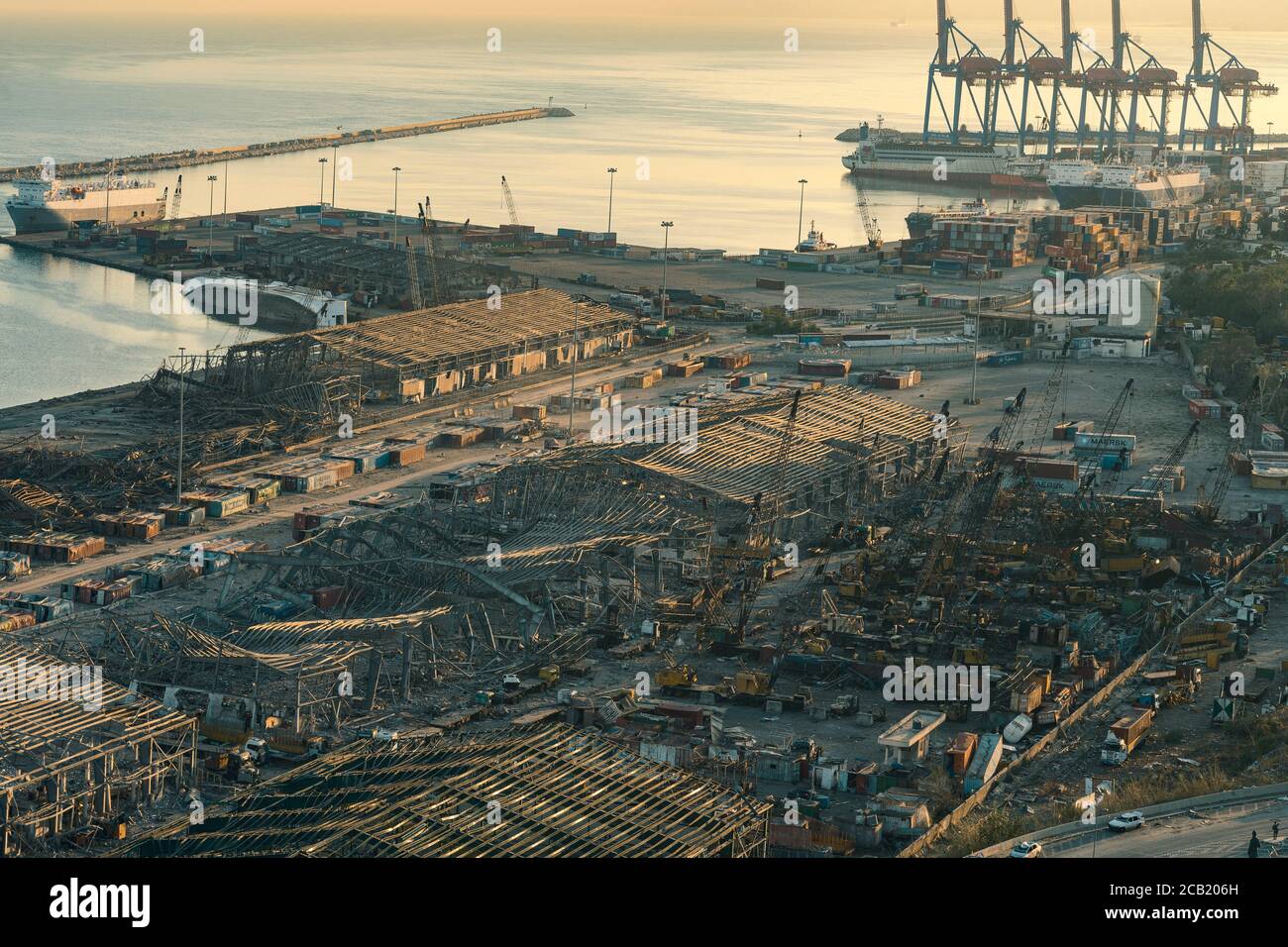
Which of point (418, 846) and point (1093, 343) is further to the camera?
point (1093, 343)

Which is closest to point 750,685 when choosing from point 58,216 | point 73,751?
point 73,751

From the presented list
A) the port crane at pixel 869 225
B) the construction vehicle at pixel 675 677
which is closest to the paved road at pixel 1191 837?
the construction vehicle at pixel 675 677

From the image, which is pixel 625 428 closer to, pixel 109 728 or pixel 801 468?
pixel 801 468

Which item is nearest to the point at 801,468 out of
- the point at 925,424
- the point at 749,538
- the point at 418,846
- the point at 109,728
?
the point at 749,538

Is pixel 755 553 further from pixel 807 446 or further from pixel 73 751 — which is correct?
pixel 73 751

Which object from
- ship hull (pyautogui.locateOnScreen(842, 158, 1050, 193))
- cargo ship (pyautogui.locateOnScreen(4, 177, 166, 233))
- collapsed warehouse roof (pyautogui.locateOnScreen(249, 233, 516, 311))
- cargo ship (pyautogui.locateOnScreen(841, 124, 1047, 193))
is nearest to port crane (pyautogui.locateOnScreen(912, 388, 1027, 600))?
collapsed warehouse roof (pyautogui.locateOnScreen(249, 233, 516, 311))
